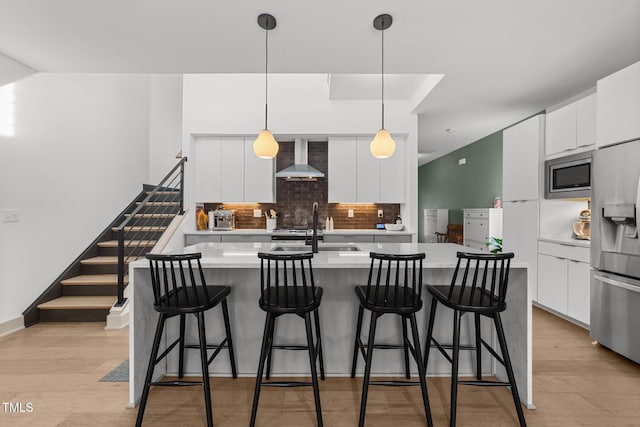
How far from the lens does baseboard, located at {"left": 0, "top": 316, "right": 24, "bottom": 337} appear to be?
127 inches

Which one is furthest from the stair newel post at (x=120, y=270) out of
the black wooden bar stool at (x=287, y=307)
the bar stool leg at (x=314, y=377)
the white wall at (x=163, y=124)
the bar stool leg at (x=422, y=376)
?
the bar stool leg at (x=422, y=376)

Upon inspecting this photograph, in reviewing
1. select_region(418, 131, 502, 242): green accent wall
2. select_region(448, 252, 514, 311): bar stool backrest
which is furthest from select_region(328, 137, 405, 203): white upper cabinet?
select_region(448, 252, 514, 311): bar stool backrest

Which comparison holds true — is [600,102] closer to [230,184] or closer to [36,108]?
[230,184]

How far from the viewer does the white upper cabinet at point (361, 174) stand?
4.96m

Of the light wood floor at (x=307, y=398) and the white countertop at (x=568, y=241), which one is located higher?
the white countertop at (x=568, y=241)

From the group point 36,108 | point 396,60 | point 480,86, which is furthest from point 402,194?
point 36,108

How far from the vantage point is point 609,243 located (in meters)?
2.82

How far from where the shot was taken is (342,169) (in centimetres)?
497

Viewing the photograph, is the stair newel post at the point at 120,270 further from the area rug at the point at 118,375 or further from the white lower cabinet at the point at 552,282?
the white lower cabinet at the point at 552,282

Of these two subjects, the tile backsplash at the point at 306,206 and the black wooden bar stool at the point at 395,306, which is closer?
the black wooden bar stool at the point at 395,306

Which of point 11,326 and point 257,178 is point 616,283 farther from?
point 11,326

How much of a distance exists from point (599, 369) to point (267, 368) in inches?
104

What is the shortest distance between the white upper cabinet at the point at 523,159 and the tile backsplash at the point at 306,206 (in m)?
1.64

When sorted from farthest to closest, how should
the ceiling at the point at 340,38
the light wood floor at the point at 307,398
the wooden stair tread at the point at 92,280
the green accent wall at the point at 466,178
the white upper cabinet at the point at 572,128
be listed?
the green accent wall at the point at 466,178, the wooden stair tread at the point at 92,280, the white upper cabinet at the point at 572,128, the ceiling at the point at 340,38, the light wood floor at the point at 307,398
